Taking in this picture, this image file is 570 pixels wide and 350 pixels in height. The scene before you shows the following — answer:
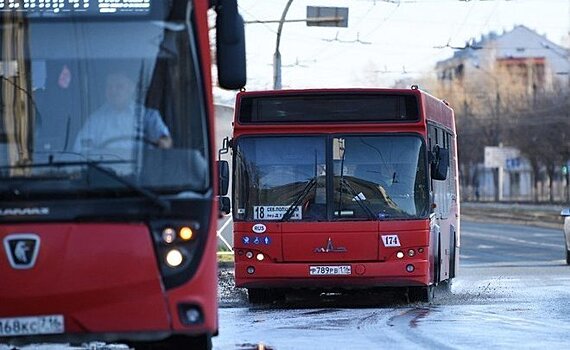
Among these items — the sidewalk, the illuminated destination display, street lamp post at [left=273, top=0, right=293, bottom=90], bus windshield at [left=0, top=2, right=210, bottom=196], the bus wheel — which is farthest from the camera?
the sidewalk

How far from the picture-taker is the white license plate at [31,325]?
373 inches

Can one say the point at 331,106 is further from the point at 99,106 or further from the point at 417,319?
the point at 99,106

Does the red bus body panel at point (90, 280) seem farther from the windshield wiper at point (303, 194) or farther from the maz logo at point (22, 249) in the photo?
the windshield wiper at point (303, 194)

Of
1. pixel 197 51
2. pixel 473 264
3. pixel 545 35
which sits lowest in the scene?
pixel 473 264

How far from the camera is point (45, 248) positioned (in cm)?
949

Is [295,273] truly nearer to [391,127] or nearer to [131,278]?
[391,127]

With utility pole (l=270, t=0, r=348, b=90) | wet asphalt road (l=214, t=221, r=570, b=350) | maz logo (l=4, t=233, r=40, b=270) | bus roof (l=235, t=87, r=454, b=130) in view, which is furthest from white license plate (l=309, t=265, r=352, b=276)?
utility pole (l=270, t=0, r=348, b=90)

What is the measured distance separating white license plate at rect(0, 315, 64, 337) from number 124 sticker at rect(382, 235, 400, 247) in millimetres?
9163

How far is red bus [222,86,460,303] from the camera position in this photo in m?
18.4

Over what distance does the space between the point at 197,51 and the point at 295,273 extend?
8.81 meters

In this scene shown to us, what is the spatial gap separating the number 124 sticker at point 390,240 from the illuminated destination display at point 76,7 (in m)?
8.40

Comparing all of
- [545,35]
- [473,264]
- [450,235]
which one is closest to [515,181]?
[545,35]

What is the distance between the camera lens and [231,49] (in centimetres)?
992

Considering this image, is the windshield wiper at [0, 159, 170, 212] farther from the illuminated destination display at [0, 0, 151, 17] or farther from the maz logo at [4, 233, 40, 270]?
the illuminated destination display at [0, 0, 151, 17]
